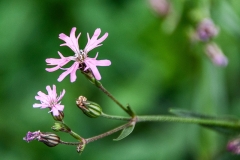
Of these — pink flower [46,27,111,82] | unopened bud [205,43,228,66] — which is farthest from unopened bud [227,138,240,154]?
Result: pink flower [46,27,111,82]

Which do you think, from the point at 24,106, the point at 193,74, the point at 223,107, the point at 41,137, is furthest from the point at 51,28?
the point at 41,137

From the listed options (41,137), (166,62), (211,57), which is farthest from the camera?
(166,62)

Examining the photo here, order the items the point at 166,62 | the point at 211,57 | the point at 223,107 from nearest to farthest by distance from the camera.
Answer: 1. the point at 211,57
2. the point at 223,107
3. the point at 166,62

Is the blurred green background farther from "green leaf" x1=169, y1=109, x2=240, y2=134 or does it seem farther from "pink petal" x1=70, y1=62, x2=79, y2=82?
"pink petal" x1=70, y1=62, x2=79, y2=82

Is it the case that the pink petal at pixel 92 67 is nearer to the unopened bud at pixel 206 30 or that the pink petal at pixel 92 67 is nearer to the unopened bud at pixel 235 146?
the unopened bud at pixel 235 146

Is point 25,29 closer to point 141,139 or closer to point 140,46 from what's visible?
point 140,46

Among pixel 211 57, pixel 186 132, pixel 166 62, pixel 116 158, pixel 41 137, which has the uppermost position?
pixel 166 62

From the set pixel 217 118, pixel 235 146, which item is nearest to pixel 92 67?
pixel 217 118
